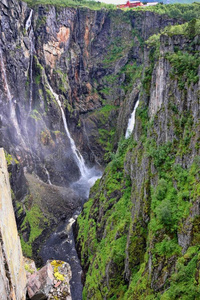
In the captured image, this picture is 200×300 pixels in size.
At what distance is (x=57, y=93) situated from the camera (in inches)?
2483

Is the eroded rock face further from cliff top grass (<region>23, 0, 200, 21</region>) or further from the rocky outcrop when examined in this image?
cliff top grass (<region>23, 0, 200, 21</region>)

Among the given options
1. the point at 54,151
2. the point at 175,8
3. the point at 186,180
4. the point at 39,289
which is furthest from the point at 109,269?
the point at 175,8

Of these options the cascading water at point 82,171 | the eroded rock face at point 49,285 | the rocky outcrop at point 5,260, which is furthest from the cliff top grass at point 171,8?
the rocky outcrop at point 5,260

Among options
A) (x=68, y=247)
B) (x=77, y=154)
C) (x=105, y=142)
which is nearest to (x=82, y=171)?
(x=77, y=154)

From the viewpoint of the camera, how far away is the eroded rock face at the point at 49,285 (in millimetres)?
8820

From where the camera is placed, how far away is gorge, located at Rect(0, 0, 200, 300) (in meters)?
19.7

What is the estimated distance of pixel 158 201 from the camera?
2152cm

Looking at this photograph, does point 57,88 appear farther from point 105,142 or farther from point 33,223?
point 33,223

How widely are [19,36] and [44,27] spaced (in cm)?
901

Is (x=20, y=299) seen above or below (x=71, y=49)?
below

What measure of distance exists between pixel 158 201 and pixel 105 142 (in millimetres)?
49741

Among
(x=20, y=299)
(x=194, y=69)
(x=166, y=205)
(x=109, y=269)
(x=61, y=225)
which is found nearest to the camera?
(x=20, y=299)

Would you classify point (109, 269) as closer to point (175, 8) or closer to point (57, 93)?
point (57, 93)

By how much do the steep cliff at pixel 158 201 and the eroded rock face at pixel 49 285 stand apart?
26.5ft
